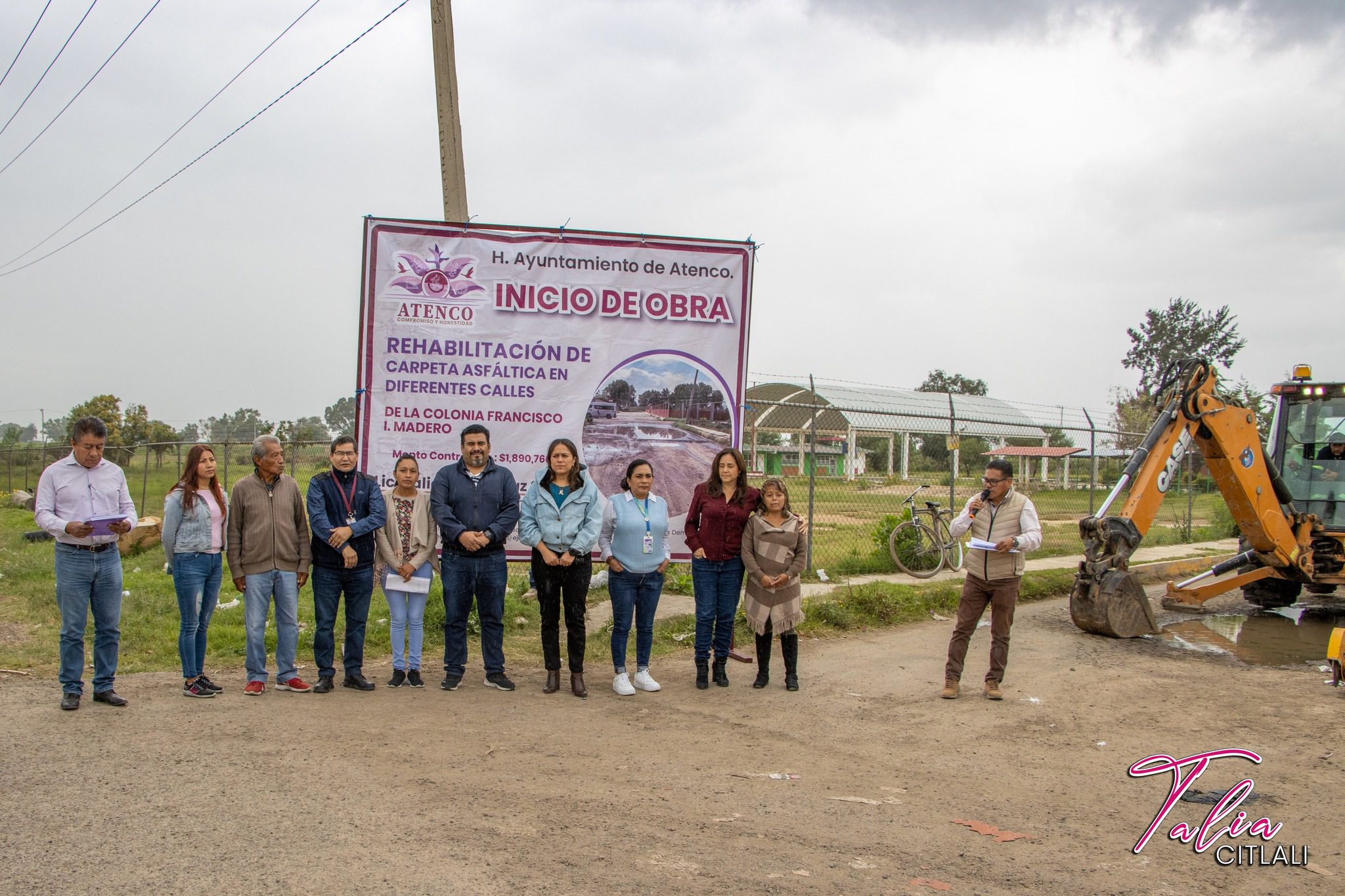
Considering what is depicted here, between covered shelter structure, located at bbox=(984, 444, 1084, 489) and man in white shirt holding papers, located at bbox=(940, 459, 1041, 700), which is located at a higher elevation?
covered shelter structure, located at bbox=(984, 444, 1084, 489)

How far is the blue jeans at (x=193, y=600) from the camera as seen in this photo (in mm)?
6273

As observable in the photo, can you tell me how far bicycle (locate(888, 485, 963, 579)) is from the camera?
12.9 m

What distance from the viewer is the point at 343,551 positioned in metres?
6.59

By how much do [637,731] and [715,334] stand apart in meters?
3.86

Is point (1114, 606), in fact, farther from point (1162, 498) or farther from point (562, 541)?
point (562, 541)

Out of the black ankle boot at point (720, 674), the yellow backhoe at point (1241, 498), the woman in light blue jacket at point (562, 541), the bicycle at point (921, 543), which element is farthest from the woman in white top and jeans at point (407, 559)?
the bicycle at point (921, 543)

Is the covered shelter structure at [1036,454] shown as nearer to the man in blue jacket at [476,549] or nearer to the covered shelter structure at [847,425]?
the covered shelter structure at [847,425]

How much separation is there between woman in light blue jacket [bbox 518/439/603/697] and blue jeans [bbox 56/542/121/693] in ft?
8.51

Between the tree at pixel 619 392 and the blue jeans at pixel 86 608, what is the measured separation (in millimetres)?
3914

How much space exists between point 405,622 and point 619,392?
2.66 meters

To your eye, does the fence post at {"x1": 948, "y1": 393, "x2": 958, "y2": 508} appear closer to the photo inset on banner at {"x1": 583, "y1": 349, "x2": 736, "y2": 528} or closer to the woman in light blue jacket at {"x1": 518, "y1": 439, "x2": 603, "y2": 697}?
the photo inset on banner at {"x1": 583, "y1": 349, "x2": 736, "y2": 528}

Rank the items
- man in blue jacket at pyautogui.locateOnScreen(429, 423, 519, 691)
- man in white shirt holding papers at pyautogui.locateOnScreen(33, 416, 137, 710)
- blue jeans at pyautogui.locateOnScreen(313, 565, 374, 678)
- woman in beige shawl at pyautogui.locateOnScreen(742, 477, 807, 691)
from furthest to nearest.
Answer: woman in beige shawl at pyautogui.locateOnScreen(742, 477, 807, 691)
man in blue jacket at pyautogui.locateOnScreen(429, 423, 519, 691)
blue jeans at pyautogui.locateOnScreen(313, 565, 374, 678)
man in white shirt holding papers at pyautogui.locateOnScreen(33, 416, 137, 710)

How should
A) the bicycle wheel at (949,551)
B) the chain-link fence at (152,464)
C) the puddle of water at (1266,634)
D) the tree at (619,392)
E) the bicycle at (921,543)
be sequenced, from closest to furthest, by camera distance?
the tree at (619,392) < the puddle of water at (1266,634) < the bicycle at (921,543) < the bicycle wheel at (949,551) < the chain-link fence at (152,464)

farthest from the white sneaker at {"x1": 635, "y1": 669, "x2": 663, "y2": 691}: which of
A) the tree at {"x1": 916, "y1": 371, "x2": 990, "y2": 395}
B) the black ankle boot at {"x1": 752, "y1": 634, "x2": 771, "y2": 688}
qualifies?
the tree at {"x1": 916, "y1": 371, "x2": 990, "y2": 395}
